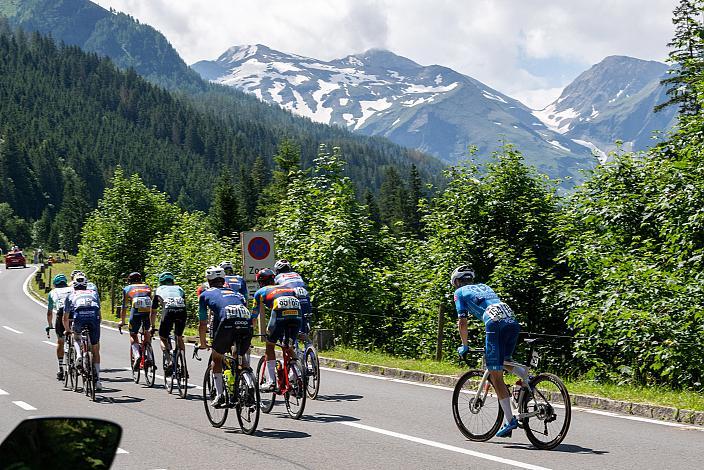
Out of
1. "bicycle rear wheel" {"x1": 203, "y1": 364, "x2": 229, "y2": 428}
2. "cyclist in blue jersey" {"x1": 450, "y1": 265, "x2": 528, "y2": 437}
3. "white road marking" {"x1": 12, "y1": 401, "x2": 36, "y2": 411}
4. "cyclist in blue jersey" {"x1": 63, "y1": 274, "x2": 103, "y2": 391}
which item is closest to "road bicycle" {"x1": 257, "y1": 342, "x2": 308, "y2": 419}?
"bicycle rear wheel" {"x1": 203, "y1": 364, "x2": 229, "y2": 428}

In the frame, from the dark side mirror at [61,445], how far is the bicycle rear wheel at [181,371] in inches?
421

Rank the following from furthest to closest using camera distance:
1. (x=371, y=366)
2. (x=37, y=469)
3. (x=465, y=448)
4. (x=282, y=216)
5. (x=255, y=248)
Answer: (x=282, y=216), (x=255, y=248), (x=371, y=366), (x=465, y=448), (x=37, y=469)

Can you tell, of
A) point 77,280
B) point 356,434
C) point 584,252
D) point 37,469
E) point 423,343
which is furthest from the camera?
point 423,343

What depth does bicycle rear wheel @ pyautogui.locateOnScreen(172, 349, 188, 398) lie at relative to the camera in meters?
12.9

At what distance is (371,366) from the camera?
16188 mm

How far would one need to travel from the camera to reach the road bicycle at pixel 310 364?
36.2 ft

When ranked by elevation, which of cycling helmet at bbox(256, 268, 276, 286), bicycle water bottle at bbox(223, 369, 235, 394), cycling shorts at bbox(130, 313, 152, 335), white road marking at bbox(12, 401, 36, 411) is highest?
cycling helmet at bbox(256, 268, 276, 286)

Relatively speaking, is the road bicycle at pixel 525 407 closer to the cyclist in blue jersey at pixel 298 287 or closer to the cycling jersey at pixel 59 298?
the cyclist in blue jersey at pixel 298 287

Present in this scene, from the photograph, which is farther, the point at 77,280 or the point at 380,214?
the point at 380,214

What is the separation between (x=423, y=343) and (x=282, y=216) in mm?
6317

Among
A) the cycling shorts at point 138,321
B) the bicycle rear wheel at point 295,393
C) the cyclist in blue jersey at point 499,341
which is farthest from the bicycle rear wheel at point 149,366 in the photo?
the cyclist in blue jersey at point 499,341

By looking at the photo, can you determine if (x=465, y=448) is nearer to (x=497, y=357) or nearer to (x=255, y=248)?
(x=497, y=357)

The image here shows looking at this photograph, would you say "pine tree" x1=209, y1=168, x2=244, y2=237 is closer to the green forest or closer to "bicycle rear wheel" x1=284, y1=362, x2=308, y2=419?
the green forest

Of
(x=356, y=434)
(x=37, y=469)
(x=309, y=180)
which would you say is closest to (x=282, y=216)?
(x=309, y=180)
